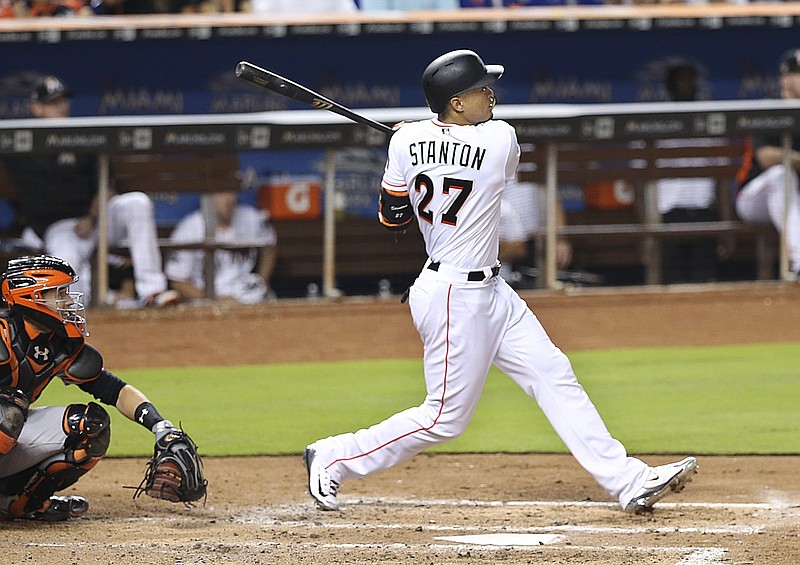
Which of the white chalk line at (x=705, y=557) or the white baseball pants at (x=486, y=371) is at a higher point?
the white baseball pants at (x=486, y=371)

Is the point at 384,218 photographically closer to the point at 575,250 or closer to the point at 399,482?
the point at 399,482

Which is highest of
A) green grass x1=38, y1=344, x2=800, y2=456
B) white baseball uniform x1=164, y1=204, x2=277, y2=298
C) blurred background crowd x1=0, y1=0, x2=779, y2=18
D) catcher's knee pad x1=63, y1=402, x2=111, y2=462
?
blurred background crowd x1=0, y1=0, x2=779, y2=18

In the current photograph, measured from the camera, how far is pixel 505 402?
8.19 meters

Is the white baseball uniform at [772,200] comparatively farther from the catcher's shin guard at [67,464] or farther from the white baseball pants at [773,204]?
the catcher's shin guard at [67,464]

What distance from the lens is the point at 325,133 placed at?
10.5 m

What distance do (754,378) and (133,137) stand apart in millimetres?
4830

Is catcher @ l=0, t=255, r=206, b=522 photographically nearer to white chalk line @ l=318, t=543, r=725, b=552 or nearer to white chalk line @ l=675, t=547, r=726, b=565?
white chalk line @ l=318, t=543, r=725, b=552

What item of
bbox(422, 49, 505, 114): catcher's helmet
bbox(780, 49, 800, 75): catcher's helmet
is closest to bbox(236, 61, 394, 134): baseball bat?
bbox(422, 49, 505, 114): catcher's helmet

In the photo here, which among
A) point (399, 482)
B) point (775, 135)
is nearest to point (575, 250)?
point (775, 135)

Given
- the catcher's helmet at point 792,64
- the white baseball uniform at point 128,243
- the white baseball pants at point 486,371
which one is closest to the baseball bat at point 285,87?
the white baseball pants at point 486,371

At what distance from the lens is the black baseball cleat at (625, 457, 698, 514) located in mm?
4988

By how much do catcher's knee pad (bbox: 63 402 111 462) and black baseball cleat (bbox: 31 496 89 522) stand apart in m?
0.22

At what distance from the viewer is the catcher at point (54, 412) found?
4.90 m

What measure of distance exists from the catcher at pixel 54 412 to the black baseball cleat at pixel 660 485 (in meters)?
1.55
